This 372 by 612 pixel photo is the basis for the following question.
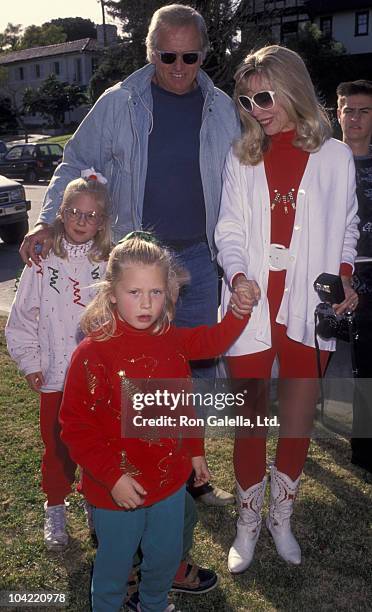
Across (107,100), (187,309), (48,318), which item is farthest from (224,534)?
(107,100)

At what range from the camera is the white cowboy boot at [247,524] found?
115 inches

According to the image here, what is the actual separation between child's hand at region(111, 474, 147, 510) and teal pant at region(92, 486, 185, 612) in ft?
0.47

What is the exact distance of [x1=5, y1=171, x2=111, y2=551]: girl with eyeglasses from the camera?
9.33 feet

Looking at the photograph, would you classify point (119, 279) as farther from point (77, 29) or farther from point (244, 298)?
point (77, 29)

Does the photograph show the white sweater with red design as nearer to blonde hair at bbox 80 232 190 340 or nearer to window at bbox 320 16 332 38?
blonde hair at bbox 80 232 190 340

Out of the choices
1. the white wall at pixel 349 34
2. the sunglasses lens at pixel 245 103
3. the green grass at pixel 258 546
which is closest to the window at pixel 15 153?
the green grass at pixel 258 546

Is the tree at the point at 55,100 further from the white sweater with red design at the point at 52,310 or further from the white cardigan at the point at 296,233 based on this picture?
the white cardigan at the point at 296,233

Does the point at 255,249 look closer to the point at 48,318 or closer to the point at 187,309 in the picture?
the point at 187,309

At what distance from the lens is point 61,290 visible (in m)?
2.88

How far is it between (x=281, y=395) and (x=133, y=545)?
3.23 feet

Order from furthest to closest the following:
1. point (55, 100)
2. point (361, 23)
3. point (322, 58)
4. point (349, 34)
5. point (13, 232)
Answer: point (55, 100), point (349, 34), point (361, 23), point (322, 58), point (13, 232)

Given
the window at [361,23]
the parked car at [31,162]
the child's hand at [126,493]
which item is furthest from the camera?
the window at [361,23]

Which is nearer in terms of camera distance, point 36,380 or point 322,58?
point 36,380

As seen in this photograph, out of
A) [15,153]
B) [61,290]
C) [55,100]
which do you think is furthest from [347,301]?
[55,100]
